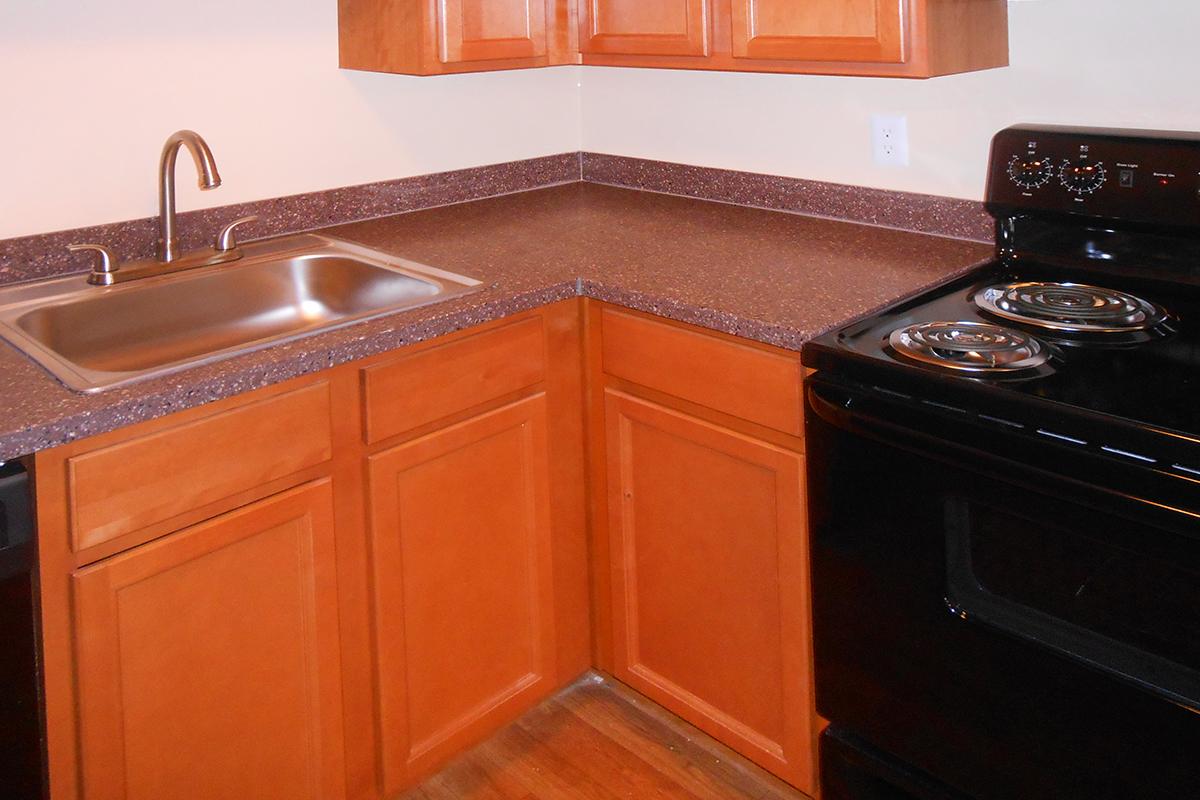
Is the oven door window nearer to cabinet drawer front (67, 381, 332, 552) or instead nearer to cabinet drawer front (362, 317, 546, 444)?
cabinet drawer front (362, 317, 546, 444)

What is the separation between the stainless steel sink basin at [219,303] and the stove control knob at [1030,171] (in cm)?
89

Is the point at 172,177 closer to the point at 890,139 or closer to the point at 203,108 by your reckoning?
the point at 203,108

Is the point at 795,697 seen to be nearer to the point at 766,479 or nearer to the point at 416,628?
the point at 766,479

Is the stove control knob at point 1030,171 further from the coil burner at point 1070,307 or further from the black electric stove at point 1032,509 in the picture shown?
the coil burner at point 1070,307

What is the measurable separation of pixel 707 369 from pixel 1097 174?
0.67 meters

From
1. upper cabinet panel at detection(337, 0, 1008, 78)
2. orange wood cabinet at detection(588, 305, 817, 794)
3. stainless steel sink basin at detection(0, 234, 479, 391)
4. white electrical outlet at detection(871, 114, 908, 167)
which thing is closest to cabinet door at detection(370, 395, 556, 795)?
orange wood cabinet at detection(588, 305, 817, 794)

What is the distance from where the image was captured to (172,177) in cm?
186

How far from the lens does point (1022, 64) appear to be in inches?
72.9

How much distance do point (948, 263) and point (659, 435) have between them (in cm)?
→ 57

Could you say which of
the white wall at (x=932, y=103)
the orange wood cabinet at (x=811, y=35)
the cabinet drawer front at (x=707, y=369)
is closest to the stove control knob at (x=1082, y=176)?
the white wall at (x=932, y=103)

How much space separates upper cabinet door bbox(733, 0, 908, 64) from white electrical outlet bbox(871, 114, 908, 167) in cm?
29

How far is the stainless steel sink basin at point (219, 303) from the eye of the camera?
1.71 metres

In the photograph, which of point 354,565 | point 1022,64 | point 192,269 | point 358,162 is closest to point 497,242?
point 358,162

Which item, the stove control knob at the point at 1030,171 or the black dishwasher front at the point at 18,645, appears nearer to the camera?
the black dishwasher front at the point at 18,645
